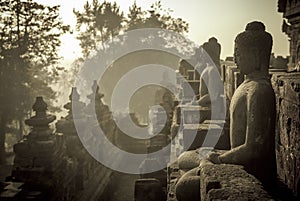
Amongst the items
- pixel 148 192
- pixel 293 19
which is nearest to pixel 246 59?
pixel 148 192

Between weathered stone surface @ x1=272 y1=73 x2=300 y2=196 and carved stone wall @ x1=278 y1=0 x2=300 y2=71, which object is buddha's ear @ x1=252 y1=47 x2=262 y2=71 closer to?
weathered stone surface @ x1=272 y1=73 x2=300 y2=196

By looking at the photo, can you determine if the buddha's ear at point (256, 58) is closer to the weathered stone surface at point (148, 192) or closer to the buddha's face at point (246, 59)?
the buddha's face at point (246, 59)

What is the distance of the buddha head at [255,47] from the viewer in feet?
11.6

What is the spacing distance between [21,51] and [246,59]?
57.3 ft

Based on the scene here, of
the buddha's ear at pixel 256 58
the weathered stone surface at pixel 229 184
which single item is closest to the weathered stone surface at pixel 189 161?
the weathered stone surface at pixel 229 184

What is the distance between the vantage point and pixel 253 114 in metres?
3.27

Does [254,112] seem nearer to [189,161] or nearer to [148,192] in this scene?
[189,161]

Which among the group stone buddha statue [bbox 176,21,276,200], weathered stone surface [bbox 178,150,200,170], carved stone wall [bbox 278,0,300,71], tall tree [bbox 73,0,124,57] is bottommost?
weathered stone surface [bbox 178,150,200,170]

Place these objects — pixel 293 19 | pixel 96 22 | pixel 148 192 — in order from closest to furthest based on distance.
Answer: pixel 148 192 < pixel 293 19 < pixel 96 22

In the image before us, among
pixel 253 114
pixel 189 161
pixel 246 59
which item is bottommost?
pixel 189 161

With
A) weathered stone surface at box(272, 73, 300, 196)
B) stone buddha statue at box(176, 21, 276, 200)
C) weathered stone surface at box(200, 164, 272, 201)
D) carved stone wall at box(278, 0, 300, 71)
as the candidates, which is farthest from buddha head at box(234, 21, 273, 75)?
carved stone wall at box(278, 0, 300, 71)

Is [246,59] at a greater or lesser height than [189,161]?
greater

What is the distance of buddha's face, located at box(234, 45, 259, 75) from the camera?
3.55 m

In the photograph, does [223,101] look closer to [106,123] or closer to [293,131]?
[293,131]
